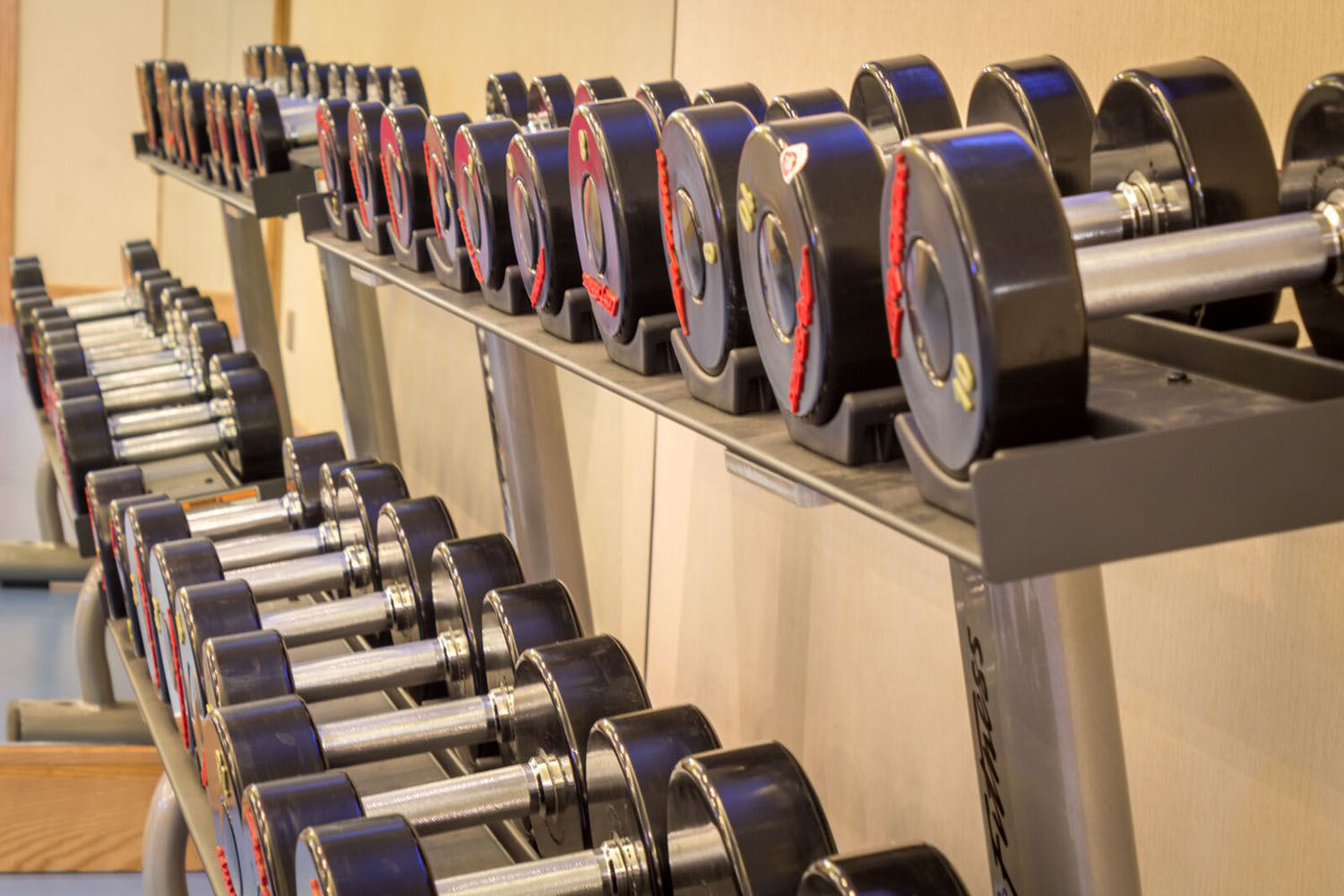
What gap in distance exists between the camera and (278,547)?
2277 mm

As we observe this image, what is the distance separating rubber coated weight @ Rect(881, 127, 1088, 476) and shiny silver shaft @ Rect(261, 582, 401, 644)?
4.55 feet

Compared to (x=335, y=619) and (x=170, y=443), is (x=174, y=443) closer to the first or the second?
(x=170, y=443)

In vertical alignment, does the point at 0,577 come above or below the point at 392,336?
below

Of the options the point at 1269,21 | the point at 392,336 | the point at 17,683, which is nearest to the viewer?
the point at 1269,21

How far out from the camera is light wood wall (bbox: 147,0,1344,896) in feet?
3.72

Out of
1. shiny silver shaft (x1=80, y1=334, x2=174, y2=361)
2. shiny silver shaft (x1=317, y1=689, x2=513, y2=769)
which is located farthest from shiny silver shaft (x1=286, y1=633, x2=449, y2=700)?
Answer: shiny silver shaft (x1=80, y1=334, x2=174, y2=361)

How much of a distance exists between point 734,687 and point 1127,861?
4.25 feet

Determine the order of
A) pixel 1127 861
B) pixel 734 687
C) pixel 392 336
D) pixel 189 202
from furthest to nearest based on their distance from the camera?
1. pixel 189 202
2. pixel 392 336
3. pixel 734 687
4. pixel 1127 861

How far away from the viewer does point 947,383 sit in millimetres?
725

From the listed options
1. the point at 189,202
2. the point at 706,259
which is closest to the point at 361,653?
the point at 706,259

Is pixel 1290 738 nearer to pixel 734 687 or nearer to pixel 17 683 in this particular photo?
pixel 734 687

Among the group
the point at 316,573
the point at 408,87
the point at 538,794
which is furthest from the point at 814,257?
the point at 408,87

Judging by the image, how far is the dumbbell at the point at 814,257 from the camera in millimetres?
826

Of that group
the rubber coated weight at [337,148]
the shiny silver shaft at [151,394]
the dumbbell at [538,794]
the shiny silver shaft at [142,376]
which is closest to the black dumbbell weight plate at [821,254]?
the dumbbell at [538,794]
